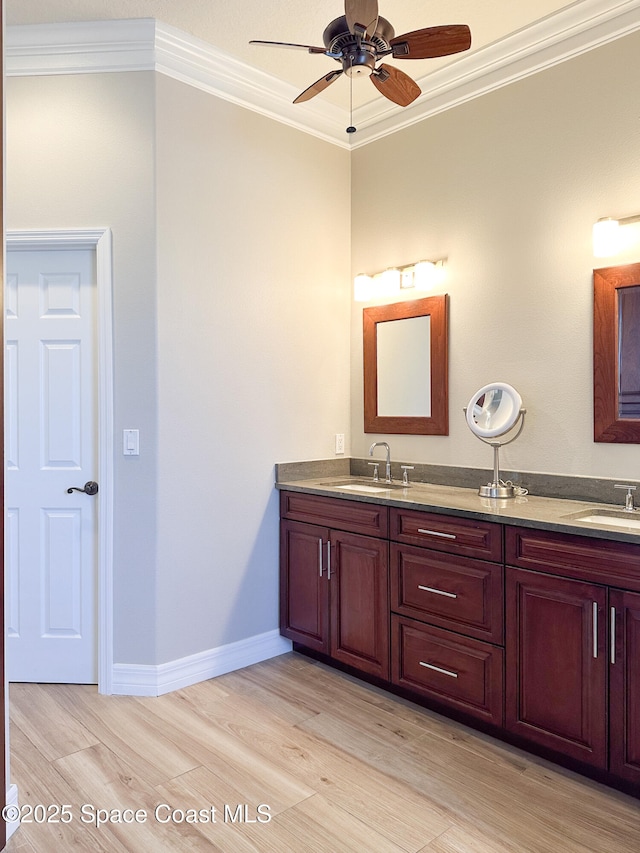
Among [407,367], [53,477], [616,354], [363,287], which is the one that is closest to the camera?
[616,354]

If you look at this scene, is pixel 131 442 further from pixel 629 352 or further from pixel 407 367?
pixel 629 352

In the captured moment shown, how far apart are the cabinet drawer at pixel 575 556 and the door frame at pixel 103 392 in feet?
5.92

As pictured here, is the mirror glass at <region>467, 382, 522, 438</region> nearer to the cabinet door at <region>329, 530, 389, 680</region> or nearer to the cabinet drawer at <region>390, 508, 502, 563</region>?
the cabinet drawer at <region>390, 508, 502, 563</region>

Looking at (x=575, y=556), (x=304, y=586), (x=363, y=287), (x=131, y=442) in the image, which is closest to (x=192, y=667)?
(x=304, y=586)

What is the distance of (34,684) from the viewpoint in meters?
2.93

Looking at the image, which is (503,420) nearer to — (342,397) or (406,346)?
(406,346)

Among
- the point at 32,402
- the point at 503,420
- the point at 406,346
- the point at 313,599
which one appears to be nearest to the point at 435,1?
the point at 406,346

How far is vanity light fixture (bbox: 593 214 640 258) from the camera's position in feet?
8.27

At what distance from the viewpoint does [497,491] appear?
2816 millimetres

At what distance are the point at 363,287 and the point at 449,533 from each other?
1683 mm

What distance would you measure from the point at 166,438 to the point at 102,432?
0.97 feet

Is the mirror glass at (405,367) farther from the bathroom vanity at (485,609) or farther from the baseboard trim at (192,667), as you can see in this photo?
the baseboard trim at (192,667)

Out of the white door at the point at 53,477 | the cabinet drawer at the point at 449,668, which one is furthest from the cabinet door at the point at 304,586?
the white door at the point at 53,477

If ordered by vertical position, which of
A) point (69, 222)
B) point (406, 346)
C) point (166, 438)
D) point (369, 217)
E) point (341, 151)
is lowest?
point (166, 438)
